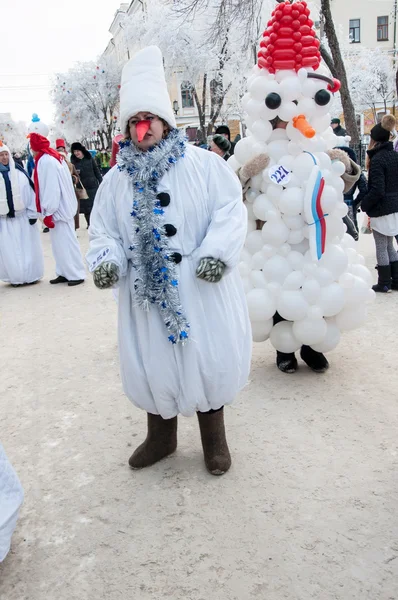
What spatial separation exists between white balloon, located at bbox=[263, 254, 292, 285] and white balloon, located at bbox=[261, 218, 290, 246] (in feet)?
0.36

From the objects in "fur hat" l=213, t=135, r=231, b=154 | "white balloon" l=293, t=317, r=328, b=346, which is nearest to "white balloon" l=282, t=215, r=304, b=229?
"white balloon" l=293, t=317, r=328, b=346

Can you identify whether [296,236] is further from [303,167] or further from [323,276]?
[303,167]

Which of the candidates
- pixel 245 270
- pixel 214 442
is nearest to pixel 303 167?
pixel 245 270

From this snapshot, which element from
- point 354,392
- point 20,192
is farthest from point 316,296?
point 20,192

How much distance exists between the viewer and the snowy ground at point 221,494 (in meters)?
2.12

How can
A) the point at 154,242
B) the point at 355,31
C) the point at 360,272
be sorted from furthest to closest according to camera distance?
the point at 355,31 → the point at 360,272 → the point at 154,242

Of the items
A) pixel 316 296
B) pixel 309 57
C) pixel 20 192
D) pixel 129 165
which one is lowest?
pixel 316 296

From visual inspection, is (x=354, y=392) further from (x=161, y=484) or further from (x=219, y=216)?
(x=219, y=216)

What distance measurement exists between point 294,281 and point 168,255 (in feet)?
4.60

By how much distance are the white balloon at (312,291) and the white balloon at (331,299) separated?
0.10ft

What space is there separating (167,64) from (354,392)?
1027 inches

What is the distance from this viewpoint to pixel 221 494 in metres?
2.64

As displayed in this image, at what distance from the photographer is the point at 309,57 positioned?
3.56 m

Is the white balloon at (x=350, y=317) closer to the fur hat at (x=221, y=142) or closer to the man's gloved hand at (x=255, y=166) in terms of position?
the man's gloved hand at (x=255, y=166)
